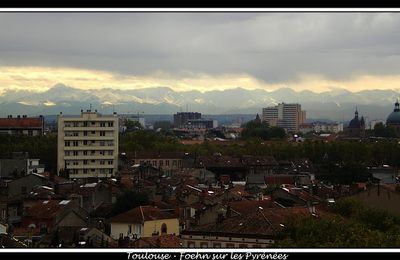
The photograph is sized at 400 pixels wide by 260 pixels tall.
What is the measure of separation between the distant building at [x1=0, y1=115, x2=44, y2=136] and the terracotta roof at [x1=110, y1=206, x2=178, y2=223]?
36.7m

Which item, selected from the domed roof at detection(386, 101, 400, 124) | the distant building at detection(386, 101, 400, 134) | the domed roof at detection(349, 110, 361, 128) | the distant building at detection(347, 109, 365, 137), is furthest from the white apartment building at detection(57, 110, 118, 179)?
the domed roof at detection(386, 101, 400, 124)

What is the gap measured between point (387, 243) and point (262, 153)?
3660 cm

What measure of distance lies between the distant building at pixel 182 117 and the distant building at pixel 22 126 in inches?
2536

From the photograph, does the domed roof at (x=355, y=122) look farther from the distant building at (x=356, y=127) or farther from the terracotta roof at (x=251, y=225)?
the terracotta roof at (x=251, y=225)

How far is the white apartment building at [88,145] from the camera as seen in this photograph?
124 ft

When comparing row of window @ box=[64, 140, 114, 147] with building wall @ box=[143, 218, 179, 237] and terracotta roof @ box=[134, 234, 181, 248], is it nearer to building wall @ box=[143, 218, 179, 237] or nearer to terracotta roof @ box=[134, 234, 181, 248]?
building wall @ box=[143, 218, 179, 237]

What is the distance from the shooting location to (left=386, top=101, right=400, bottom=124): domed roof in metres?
79.4

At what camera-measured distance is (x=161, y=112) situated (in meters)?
101

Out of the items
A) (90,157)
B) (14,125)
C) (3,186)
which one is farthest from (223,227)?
(14,125)

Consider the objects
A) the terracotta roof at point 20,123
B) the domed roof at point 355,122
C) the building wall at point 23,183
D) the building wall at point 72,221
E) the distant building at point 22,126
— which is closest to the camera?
the building wall at point 72,221

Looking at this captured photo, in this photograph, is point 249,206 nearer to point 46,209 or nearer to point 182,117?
point 46,209

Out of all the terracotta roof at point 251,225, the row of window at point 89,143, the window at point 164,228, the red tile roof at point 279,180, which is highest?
the row of window at point 89,143

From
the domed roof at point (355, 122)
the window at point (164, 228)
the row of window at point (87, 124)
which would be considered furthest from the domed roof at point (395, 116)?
the window at point (164, 228)
